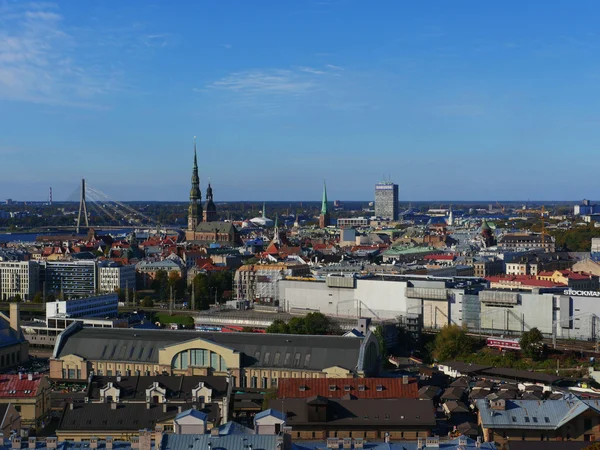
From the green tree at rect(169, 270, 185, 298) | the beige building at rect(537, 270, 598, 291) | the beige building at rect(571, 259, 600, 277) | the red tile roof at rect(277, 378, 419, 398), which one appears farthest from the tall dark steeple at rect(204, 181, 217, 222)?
the red tile roof at rect(277, 378, 419, 398)

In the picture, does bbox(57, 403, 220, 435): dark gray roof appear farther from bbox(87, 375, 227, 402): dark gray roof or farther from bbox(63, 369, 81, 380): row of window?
bbox(63, 369, 81, 380): row of window

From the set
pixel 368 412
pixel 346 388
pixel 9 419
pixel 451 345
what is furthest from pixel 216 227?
pixel 9 419

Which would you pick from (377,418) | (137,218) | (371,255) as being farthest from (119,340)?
(137,218)

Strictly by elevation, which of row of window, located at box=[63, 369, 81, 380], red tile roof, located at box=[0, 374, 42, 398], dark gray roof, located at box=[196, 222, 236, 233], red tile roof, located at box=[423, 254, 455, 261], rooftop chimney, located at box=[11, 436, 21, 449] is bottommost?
row of window, located at box=[63, 369, 81, 380]

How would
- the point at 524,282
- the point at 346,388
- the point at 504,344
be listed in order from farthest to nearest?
the point at 524,282 < the point at 504,344 < the point at 346,388

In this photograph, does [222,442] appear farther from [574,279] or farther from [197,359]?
[574,279]

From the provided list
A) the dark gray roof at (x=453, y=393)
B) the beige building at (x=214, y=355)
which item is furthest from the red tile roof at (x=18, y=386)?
the dark gray roof at (x=453, y=393)
